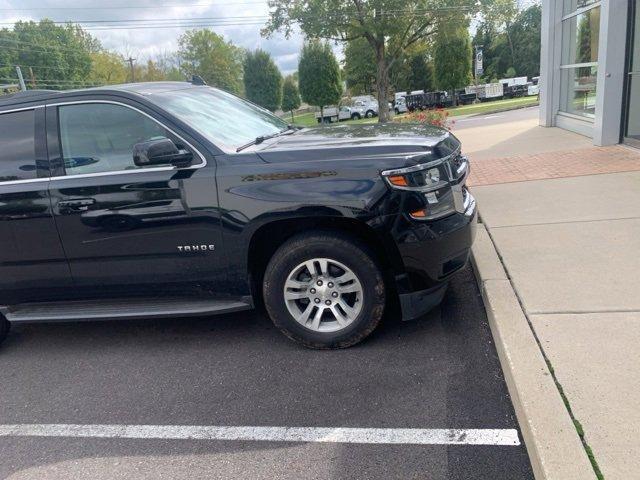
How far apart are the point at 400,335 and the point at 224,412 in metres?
1.41

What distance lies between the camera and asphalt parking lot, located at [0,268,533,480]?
8.99 ft

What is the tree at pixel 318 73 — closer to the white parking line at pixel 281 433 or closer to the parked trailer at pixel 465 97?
the parked trailer at pixel 465 97

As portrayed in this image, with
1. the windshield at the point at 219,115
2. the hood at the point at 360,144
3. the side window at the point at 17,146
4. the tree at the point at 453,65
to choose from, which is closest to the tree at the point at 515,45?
the tree at the point at 453,65

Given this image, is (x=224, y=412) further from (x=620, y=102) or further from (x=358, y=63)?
(x=358, y=63)

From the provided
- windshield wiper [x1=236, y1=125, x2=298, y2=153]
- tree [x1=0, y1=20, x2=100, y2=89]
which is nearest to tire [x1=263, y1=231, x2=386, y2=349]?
windshield wiper [x1=236, y1=125, x2=298, y2=153]

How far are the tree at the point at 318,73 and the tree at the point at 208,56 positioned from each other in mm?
52718

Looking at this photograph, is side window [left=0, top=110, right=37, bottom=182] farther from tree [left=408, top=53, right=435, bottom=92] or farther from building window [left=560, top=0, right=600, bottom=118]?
tree [left=408, top=53, right=435, bottom=92]

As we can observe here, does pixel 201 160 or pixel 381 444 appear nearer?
pixel 381 444

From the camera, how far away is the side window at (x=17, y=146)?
3932 mm

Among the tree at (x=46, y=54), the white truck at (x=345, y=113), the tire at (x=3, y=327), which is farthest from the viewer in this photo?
the tree at (x=46, y=54)

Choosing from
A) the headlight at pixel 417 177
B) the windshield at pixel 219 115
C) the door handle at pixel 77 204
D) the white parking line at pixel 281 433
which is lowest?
the white parking line at pixel 281 433

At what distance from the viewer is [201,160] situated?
362 centimetres

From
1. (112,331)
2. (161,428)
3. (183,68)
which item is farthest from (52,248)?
(183,68)

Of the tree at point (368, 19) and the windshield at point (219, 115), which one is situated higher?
the tree at point (368, 19)
